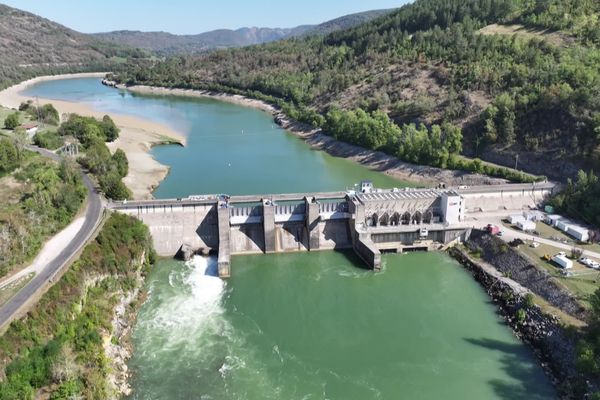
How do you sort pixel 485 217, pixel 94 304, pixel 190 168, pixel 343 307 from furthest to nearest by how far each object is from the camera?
1. pixel 190 168
2. pixel 485 217
3. pixel 343 307
4. pixel 94 304

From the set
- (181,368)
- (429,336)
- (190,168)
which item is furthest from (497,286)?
(190,168)

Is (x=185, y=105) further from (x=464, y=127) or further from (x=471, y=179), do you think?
(x=471, y=179)

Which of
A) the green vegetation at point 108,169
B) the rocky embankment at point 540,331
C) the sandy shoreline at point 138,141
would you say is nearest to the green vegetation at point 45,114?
the sandy shoreline at point 138,141

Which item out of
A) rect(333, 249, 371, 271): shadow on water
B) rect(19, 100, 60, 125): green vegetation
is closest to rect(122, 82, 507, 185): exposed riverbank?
rect(333, 249, 371, 271): shadow on water

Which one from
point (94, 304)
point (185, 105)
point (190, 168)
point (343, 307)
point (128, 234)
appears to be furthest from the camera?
point (185, 105)

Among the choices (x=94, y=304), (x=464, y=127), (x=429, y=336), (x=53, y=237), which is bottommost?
(x=429, y=336)

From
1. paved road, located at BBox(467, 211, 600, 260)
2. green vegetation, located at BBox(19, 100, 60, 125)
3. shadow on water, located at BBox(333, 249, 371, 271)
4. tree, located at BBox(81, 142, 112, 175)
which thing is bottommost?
shadow on water, located at BBox(333, 249, 371, 271)

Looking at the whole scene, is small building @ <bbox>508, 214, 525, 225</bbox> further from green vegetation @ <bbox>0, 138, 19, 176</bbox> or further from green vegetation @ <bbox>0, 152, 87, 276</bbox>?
green vegetation @ <bbox>0, 138, 19, 176</bbox>
